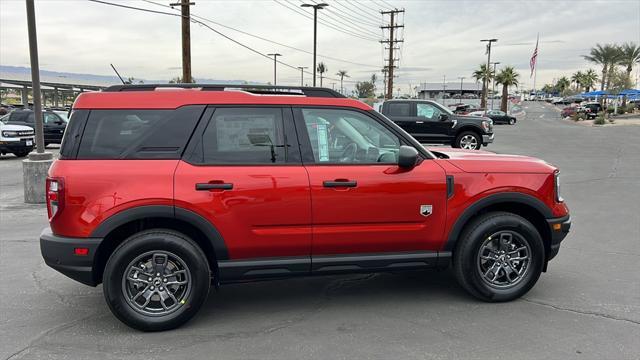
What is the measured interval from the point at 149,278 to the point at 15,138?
1599 centimetres

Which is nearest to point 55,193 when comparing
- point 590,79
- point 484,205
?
point 484,205

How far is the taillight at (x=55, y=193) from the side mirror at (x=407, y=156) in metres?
2.57

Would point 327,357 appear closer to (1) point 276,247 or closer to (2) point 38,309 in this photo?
(1) point 276,247

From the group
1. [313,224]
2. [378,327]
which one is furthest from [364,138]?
[378,327]

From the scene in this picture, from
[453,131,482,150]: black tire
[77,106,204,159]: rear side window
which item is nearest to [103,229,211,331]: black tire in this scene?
[77,106,204,159]: rear side window

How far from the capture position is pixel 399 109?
1680 centimetres

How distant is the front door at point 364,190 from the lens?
3938 millimetres

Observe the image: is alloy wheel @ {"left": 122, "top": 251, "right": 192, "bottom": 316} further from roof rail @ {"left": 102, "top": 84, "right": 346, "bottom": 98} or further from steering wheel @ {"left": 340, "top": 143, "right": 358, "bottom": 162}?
steering wheel @ {"left": 340, "top": 143, "right": 358, "bottom": 162}

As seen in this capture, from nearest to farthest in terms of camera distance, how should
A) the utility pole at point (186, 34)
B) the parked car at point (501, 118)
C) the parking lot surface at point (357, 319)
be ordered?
the parking lot surface at point (357, 319) < the utility pole at point (186, 34) < the parked car at point (501, 118)

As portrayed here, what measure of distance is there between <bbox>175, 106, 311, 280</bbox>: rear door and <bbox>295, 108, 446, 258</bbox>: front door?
0.42 ft

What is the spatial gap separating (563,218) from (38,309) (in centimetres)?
472

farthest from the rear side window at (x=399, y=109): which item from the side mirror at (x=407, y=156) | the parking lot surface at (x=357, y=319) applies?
the side mirror at (x=407, y=156)

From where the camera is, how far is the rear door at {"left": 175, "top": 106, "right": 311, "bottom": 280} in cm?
377

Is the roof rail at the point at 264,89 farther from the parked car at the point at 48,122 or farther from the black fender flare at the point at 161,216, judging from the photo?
the parked car at the point at 48,122
